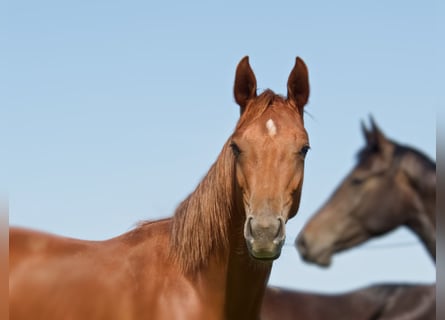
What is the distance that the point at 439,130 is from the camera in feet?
13.6

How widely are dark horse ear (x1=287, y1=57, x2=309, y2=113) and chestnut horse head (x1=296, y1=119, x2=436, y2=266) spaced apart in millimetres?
2269

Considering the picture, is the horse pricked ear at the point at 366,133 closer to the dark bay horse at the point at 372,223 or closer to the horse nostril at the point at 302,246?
the dark bay horse at the point at 372,223

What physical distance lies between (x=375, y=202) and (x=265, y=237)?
3.84 meters

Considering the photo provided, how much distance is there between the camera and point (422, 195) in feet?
22.9

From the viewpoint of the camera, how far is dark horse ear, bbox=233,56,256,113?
5.05m

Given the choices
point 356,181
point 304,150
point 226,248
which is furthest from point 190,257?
point 356,181

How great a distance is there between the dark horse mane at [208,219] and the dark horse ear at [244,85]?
7.5 inches

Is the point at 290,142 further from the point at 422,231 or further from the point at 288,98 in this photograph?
the point at 422,231

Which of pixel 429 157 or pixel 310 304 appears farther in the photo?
pixel 310 304

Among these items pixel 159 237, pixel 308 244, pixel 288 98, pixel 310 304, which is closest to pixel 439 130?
pixel 288 98

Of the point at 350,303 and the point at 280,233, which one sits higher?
the point at 280,233

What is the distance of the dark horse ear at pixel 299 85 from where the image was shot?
506cm

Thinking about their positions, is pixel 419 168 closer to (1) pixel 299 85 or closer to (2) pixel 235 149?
(1) pixel 299 85

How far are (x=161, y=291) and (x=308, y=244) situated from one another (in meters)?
4.33
